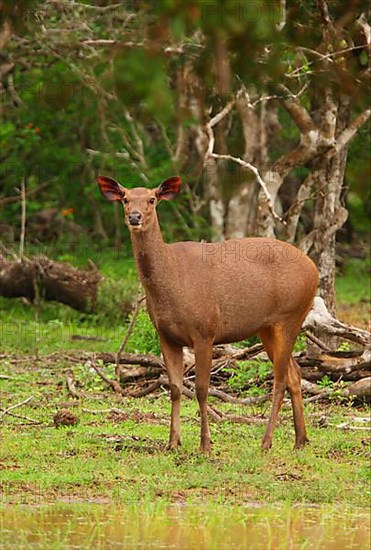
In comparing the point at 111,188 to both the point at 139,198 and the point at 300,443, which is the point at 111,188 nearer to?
the point at 139,198

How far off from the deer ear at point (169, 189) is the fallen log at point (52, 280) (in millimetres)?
6977

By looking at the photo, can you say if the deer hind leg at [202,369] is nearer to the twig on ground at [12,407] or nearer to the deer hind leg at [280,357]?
the deer hind leg at [280,357]

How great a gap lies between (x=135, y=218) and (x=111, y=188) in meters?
0.67

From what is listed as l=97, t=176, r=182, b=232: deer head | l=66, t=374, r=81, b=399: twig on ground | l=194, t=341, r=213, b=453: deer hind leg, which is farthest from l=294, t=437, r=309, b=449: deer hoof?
l=66, t=374, r=81, b=399: twig on ground

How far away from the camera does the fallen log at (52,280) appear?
1655 cm

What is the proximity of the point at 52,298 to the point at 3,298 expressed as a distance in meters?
1.49

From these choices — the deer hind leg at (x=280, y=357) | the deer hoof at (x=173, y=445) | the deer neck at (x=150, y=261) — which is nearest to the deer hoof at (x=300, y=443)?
the deer hind leg at (x=280, y=357)

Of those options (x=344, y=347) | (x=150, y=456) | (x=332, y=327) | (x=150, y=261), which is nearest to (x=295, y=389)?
(x=150, y=456)

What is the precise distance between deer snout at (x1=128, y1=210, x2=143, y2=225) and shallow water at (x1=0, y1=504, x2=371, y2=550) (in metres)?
2.45

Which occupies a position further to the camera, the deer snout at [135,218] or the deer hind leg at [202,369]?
the deer hind leg at [202,369]

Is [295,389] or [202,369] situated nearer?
[202,369]

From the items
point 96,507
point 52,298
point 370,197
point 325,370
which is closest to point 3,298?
point 52,298

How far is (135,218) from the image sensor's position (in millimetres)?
9164

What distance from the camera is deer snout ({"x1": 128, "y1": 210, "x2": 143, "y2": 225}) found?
30.0ft
